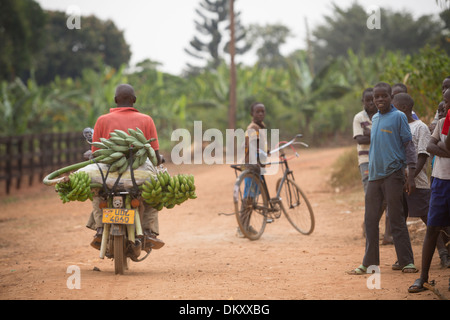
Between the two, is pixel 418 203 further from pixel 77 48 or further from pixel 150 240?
pixel 77 48

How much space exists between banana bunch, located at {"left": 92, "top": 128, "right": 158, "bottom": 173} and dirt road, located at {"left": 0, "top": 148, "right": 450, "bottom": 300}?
114 centimetres

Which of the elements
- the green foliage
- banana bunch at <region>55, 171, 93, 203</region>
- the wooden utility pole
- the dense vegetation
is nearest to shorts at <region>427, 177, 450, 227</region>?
banana bunch at <region>55, 171, 93, 203</region>

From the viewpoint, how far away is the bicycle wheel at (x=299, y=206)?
8.76 meters

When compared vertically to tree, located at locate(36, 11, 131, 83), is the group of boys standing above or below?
below

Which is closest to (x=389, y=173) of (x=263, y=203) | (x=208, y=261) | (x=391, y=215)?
(x=391, y=215)

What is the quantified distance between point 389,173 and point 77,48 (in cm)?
4313

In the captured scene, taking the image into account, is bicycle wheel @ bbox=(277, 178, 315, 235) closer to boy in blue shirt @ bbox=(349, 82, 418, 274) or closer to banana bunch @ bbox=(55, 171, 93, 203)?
boy in blue shirt @ bbox=(349, 82, 418, 274)

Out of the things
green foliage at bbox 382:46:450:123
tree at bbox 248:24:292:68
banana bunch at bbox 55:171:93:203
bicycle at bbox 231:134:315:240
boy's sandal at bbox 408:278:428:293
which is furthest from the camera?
tree at bbox 248:24:292:68

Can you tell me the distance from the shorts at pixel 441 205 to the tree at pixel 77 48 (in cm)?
3983

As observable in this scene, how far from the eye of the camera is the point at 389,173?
560 cm

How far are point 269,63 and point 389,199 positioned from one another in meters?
60.6

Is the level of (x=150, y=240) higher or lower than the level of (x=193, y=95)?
lower

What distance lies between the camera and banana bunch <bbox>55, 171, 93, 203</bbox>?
218 inches

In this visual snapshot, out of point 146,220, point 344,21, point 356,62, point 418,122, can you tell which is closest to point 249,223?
point 146,220
